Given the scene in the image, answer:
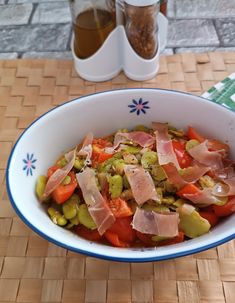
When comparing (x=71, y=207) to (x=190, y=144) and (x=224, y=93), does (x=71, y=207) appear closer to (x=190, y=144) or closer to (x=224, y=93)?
(x=190, y=144)

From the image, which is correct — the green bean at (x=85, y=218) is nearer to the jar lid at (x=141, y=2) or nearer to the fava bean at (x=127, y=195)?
the fava bean at (x=127, y=195)

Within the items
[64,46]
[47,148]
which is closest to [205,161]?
[47,148]

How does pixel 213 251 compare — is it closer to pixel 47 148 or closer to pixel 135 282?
pixel 135 282

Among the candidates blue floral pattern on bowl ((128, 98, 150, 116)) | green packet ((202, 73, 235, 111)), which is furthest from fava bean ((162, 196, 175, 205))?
green packet ((202, 73, 235, 111))

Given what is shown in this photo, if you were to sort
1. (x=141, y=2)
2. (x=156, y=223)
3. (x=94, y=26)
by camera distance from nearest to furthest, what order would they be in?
(x=156, y=223) < (x=141, y=2) < (x=94, y=26)

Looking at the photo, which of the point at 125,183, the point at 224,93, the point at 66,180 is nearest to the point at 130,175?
the point at 125,183

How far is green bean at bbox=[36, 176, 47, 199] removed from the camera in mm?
734

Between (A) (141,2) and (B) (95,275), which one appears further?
(A) (141,2)

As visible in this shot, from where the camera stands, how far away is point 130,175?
69cm

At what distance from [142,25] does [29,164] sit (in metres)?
0.44

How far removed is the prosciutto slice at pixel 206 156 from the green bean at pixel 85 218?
22 centimetres

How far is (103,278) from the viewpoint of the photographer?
69 cm

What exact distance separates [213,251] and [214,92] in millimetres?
424

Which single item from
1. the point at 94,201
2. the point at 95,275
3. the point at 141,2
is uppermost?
the point at 141,2
